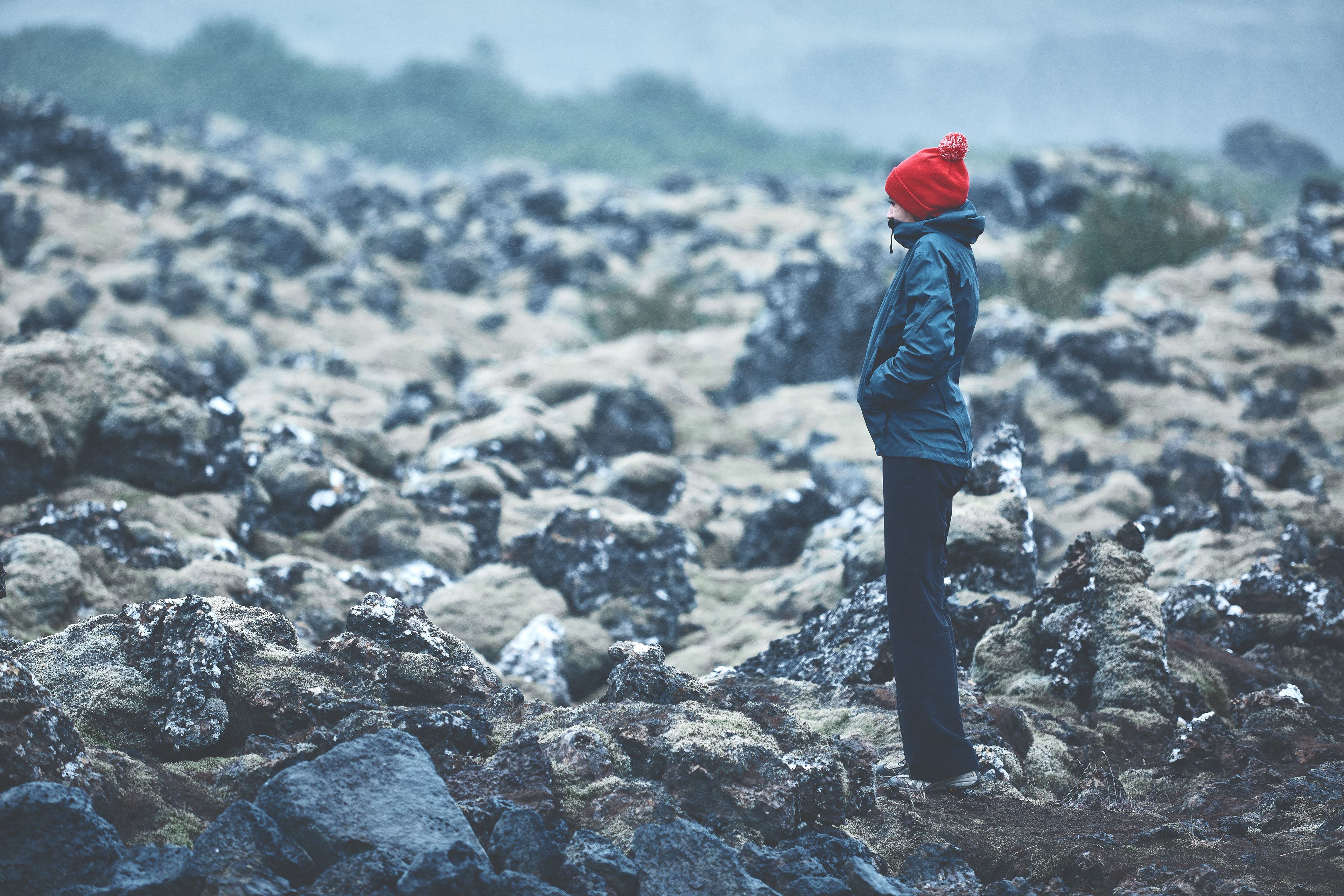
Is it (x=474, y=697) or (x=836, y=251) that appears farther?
(x=836, y=251)

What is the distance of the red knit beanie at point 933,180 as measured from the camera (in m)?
4.66

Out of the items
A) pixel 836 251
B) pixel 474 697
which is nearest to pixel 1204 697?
pixel 474 697

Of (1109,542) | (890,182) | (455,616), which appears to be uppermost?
(890,182)

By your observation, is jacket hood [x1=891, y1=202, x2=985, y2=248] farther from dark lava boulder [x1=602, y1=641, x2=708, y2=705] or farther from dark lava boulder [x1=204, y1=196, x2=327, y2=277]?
dark lava boulder [x1=204, y1=196, x2=327, y2=277]

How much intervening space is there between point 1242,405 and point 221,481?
1333 centimetres

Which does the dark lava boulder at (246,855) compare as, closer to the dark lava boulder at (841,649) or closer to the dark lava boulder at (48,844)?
the dark lava boulder at (48,844)

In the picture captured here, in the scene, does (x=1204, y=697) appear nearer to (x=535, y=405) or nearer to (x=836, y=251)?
(x=535, y=405)

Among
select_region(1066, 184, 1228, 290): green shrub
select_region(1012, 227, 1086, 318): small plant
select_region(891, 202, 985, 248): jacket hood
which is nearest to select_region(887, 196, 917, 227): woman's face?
select_region(891, 202, 985, 248): jacket hood

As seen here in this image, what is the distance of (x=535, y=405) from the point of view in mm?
14102

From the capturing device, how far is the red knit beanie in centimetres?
466

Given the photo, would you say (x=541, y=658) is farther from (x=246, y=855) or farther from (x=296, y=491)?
(x=246, y=855)

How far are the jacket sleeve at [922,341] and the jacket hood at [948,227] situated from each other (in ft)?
0.43

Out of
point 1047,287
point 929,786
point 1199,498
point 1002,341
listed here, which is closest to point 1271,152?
point 1047,287

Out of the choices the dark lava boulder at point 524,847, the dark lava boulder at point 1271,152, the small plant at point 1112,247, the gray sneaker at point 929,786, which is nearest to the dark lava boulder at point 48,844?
the dark lava boulder at point 524,847
